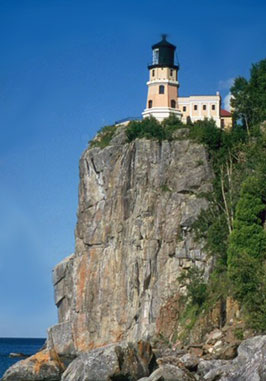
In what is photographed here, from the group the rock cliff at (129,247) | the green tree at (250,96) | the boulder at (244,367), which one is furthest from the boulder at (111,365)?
the green tree at (250,96)

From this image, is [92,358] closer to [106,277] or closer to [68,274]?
[106,277]

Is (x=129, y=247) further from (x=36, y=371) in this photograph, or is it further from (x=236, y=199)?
(x=36, y=371)

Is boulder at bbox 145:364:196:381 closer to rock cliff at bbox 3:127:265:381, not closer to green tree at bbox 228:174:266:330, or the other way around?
green tree at bbox 228:174:266:330

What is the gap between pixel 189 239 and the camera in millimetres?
69812

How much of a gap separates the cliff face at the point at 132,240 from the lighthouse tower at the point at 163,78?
655cm

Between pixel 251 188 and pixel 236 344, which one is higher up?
pixel 251 188

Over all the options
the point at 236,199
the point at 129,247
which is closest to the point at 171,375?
the point at 236,199

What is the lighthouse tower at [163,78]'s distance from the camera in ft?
274

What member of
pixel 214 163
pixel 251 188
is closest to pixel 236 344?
pixel 251 188

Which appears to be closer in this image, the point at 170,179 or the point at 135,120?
the point at 170,179

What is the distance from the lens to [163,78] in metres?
83.9

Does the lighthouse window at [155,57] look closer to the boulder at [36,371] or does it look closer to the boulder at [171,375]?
the boulder at [36,371]

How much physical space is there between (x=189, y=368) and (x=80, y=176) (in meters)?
35.4

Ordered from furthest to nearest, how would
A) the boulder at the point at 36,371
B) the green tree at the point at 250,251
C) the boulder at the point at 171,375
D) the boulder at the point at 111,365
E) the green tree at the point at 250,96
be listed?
the green tree at the point at 250,96 < the boulder at the point at 36,371 < the green tree at the point at 250,251 < the boulder at the point at 111,365 < the boulder at the point at 171,375
